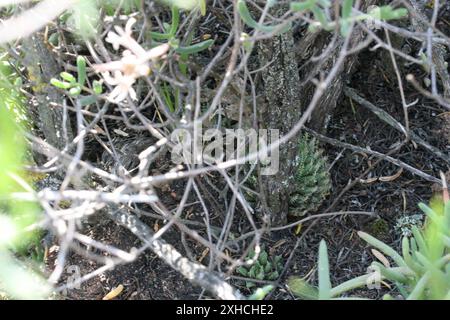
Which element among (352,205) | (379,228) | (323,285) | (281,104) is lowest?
(323,285)

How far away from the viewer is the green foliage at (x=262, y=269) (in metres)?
2.05

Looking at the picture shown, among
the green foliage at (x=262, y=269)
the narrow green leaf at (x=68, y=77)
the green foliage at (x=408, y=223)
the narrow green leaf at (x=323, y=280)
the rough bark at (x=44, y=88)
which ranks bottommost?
the narrow green leaf at (x=323, y=280)

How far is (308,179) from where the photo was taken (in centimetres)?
218

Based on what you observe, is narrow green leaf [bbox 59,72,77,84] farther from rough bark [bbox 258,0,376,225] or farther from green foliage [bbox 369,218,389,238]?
green foliage [bbox 369,218,389,238]

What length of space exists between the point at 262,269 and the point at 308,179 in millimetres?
384

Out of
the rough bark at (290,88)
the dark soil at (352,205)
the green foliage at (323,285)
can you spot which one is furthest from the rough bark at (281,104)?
the green foliage at (323,285)

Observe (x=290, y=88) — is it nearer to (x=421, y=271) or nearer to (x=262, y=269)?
(x=262, y=269)

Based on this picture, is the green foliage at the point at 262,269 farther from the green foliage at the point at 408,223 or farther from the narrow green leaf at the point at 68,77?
the narrow green leaf at the point at 68,77

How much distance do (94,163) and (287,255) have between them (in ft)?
2.72

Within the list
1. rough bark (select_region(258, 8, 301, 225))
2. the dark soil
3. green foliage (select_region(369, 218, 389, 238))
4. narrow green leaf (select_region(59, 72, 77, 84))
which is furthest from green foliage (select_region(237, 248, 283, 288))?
narrow green leaf (select_region(59, 72, 77, 84))

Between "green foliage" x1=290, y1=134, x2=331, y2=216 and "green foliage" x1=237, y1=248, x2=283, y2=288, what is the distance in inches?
9.0

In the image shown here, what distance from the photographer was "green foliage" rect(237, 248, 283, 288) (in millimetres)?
2051

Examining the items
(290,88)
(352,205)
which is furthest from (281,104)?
(352,205)

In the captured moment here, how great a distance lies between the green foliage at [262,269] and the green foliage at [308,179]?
0.75 ft
